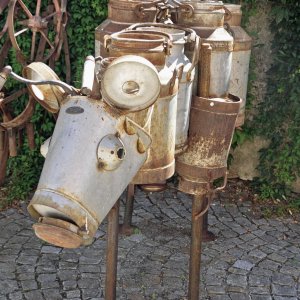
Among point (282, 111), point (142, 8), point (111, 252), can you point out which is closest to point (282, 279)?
point (111, 252)

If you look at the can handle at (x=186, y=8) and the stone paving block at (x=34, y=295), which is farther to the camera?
the stone paving block at (x=34, y=295)

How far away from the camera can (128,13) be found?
146 inches

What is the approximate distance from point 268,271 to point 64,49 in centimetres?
259

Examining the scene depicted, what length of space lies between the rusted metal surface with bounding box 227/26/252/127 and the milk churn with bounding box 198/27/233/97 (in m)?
0.76

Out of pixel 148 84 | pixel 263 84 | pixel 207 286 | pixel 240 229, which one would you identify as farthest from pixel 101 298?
pixel 263 84

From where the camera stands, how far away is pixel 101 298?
3654mm

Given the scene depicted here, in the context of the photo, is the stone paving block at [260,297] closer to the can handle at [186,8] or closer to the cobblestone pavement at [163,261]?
the cobblestone pavement at [163,261]

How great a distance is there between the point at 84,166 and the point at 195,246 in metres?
1.37

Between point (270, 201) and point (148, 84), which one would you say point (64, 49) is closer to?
point (270, 201)

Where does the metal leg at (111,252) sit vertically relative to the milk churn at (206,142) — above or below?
below

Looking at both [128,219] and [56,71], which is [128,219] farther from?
[56,71]

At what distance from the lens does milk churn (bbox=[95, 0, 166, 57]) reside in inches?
141

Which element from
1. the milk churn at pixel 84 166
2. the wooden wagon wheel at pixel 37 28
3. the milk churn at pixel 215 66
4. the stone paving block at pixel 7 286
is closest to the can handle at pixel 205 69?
the milk churn at pixel 215 66

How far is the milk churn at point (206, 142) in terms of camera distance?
123 inches
